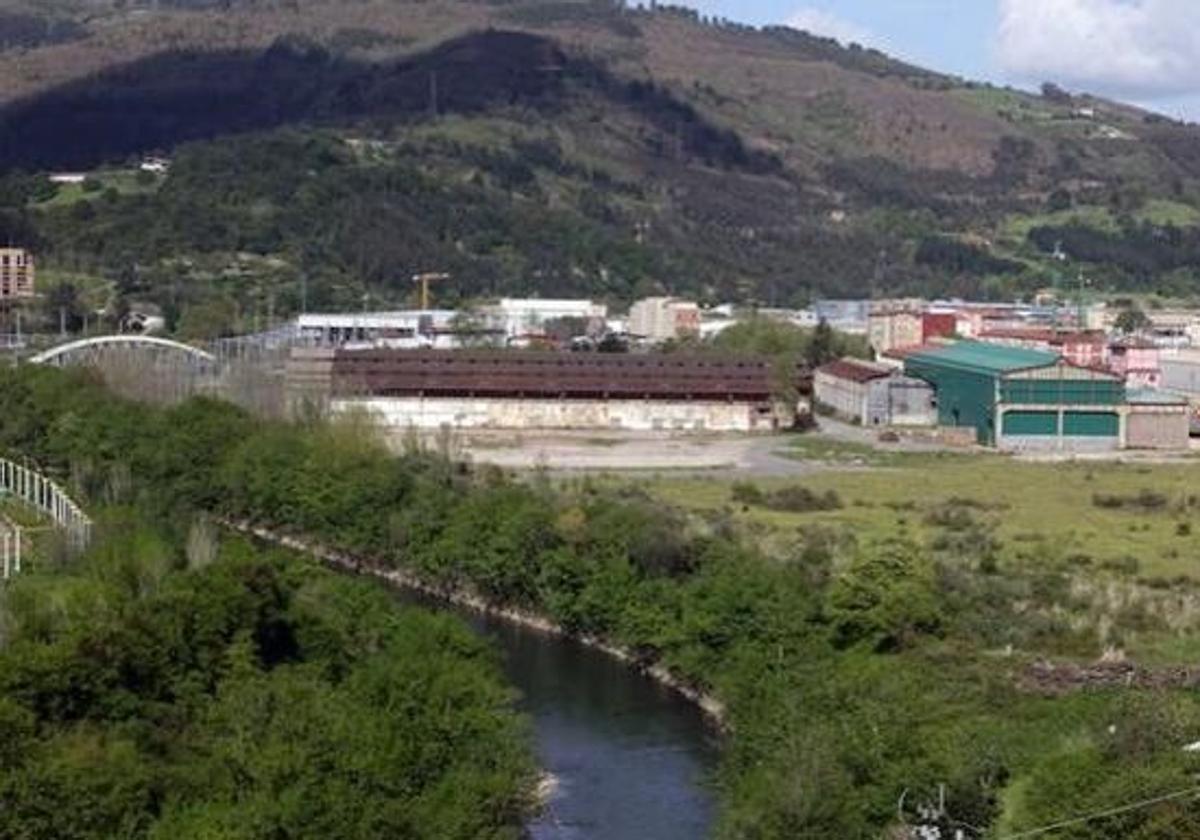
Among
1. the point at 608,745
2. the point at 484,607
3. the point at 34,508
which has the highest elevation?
the point at 34,508

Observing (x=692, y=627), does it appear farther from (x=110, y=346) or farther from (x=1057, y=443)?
(x=110, y=346)

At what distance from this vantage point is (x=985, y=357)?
4931cm

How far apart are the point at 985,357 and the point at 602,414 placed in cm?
851

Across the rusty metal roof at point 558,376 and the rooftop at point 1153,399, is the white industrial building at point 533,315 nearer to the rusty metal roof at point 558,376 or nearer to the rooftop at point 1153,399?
the rusty metal roof at point 558,376

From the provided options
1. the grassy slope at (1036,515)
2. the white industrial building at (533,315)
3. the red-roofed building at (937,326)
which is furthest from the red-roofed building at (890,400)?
the white industrial building at (533,315)

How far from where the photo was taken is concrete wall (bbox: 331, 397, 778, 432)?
159 ft

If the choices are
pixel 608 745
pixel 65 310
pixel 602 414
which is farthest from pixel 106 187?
pixel 608 745

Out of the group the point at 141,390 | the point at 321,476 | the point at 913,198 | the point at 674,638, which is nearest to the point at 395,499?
the point at 321,476

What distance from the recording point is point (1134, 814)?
13.8 metres

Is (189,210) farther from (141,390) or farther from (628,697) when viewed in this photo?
(628,697)

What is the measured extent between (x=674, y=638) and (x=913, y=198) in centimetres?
9612

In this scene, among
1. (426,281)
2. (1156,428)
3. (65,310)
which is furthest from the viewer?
(426,281)

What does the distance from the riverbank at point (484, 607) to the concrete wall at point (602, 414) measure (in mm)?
15731

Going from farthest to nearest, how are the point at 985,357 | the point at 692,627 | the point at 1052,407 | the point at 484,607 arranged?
1. the point at 985,357
2. the point at 1052,407
3. the point at 484,607
4. the point at 692,627
